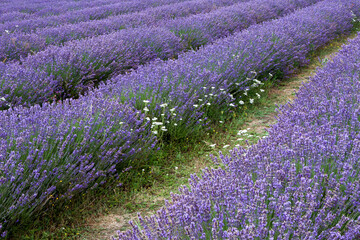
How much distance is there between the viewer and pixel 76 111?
2.93 meters

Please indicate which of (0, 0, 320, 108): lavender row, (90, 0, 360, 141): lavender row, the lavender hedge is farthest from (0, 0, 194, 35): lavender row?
the lavender hedge

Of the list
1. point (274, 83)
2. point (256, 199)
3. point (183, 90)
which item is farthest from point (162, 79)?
point (256, 199)

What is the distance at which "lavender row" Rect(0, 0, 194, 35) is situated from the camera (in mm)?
7223

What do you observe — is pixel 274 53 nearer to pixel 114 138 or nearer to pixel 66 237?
pixel 114 138

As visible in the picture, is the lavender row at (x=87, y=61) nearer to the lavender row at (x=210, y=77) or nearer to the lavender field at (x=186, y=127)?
the lavender field at (x=186, y=127)

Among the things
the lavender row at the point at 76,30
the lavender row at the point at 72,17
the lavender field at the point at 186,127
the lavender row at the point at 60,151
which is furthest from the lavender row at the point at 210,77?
the lavender row at the point at 72,17

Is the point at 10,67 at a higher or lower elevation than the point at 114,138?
higher

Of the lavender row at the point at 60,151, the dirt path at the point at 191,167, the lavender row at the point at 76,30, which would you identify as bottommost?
the dirt path at the point at 191,167

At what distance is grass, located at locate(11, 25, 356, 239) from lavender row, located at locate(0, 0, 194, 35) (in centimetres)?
457

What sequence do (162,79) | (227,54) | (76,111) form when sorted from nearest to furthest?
1. (76,111)
2. (162,79)
3. (227,54)

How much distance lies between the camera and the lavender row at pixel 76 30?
218 inches

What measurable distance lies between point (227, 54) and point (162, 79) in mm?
1209

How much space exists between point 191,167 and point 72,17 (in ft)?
22.1

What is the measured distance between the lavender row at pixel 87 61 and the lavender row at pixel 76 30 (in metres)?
0.74
